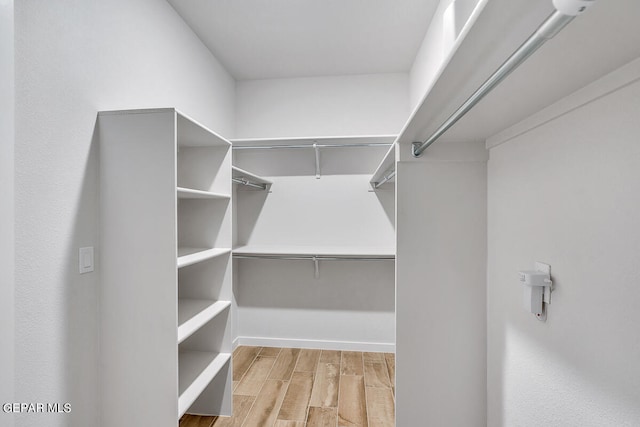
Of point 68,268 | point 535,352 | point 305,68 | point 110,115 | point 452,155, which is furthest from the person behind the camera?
point 305,68

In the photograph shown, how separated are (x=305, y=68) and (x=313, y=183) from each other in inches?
41.8

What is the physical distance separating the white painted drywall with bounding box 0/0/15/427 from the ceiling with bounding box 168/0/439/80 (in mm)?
1257

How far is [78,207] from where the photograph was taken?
1.23 meters

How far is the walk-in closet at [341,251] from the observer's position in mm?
748

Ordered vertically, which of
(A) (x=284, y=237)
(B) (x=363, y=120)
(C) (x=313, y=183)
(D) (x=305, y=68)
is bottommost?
(A) (x=284, y=237)

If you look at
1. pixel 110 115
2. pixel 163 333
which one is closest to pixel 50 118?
pixel 110 115

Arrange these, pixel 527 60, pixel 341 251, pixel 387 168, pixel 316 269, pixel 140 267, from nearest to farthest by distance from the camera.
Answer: pixel 527 60 < pixel 140 267 < pixel 387 168 < pixel 341 251 < pixel 316 269

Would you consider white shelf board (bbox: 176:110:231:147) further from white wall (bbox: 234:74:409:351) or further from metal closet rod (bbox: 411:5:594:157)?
metal closet rod (bbox: 411:5:594:157)

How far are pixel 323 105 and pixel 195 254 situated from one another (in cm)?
192

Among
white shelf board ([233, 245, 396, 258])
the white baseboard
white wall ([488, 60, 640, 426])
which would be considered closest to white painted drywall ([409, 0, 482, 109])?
white wall ([488, 60, 640, 426])

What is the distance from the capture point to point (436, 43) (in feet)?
6.43

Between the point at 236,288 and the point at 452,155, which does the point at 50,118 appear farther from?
the point at 236,288

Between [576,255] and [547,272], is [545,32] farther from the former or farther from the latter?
[547,272]

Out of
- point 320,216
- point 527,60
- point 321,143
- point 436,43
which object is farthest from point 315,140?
point 527,60
